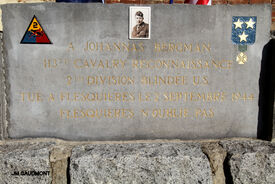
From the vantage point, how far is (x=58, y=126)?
6.68 feet

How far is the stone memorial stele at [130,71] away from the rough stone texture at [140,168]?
363 millimetres

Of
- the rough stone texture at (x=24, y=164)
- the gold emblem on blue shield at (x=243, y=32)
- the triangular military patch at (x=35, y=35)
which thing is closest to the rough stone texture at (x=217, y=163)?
the gold emblem on blue shield at (x=243, y=32)

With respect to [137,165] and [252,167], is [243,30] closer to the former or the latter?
[252,167]

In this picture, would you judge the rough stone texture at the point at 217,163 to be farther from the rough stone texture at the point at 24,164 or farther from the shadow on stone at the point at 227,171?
the rough stone texture at the point at 24,164

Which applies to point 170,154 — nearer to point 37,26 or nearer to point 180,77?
point 180,77

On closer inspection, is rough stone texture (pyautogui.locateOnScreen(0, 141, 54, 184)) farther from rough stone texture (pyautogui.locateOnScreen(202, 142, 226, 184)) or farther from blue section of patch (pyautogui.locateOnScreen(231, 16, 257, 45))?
blue section of patch (pyautogui.locateOnScreen(231, 16, 257, 45))

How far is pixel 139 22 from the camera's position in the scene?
1979 mm

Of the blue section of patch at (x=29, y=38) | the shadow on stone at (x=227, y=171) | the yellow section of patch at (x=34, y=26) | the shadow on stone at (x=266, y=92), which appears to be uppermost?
the yellow section of patch at (x=34, y=26)

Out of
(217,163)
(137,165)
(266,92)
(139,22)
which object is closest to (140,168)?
(137,165)

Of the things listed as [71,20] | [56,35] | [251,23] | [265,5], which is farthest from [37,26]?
[265,5]

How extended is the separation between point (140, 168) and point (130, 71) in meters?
0.86

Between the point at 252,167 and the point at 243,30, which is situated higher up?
the point at 243,30

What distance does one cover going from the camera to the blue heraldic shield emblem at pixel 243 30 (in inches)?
78.8

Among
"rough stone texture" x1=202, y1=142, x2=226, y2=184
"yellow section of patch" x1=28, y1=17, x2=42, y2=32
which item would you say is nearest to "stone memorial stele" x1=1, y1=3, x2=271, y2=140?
"yellow section of patch" x1=28, y1=17, x2=42, y2=32
